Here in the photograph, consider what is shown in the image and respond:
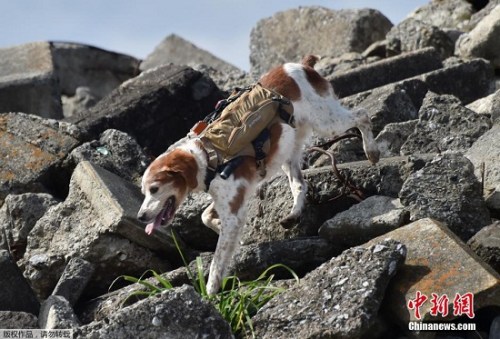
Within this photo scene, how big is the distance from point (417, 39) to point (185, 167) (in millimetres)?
7369

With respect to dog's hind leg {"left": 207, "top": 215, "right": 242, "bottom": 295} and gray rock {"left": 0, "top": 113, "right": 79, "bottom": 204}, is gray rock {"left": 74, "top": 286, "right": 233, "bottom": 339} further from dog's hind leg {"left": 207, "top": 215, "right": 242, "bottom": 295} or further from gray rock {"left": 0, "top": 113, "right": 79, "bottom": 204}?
gray rock {"left": 0, "top": 113, "right": 79, "bottom": 204}

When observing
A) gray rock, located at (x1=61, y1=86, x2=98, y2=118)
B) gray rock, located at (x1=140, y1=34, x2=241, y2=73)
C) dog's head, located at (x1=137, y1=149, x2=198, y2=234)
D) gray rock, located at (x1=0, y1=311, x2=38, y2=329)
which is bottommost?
gray rock, located at (x1=0, y1=311, x2=38, y2=329)

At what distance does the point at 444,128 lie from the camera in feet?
35.0

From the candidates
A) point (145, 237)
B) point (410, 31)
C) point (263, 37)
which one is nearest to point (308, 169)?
point (145, 237)

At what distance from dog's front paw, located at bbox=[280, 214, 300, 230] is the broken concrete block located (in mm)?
1219

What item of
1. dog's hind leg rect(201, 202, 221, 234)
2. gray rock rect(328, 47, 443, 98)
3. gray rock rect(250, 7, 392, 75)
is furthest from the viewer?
gray rock rect(250, 7, 392, 75)

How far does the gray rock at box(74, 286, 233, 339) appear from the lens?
24.6ft

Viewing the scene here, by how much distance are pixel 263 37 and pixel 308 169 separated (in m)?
8.22

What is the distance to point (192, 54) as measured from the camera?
20328 millimetres

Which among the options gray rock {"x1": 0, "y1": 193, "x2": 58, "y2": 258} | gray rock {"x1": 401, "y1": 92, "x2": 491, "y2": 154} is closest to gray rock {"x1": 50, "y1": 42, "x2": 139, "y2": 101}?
gray rock {"x1": 0, "y1": 193, "x2": 58, "y2": 258}

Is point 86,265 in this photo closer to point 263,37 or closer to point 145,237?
point 145,237

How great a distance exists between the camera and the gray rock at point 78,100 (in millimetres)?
19672

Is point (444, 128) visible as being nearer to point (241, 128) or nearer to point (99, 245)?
point (241, 128)

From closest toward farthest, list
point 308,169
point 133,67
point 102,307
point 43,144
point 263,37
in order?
point 102,307, point 308,169, point 43,144, point 263,37, point 133,67
